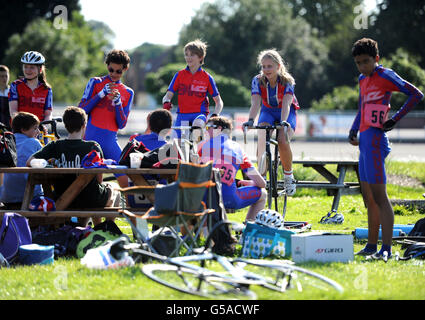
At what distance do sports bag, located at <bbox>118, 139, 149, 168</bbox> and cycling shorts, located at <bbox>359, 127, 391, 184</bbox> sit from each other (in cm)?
241

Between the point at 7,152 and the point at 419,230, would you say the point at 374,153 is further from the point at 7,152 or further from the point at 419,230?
the point at 7,152

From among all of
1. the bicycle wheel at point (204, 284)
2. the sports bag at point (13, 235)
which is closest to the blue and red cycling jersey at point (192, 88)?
the sports bag at point (13, 235)

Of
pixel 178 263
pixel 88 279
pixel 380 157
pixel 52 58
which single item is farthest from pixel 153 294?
pixel 52 58

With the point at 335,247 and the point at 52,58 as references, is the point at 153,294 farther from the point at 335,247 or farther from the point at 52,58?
the point at 52,58

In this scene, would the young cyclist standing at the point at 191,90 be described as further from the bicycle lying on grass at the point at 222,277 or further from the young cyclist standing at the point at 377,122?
the bicycle lying on grass at the point at 222,277

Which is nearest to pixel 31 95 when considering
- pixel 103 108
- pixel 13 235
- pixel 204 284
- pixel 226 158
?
pixel 103 108

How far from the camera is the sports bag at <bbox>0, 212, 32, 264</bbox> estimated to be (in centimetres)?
602

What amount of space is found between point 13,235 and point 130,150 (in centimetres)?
154

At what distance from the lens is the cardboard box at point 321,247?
5.82 meters

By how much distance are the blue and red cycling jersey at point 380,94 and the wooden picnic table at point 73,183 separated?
1976 mm

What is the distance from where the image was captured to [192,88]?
912 centimetres

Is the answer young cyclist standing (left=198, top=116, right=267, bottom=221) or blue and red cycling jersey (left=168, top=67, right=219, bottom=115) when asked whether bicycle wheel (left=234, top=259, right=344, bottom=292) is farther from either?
blue and red cycling jersey (left=168, top=67, right=219, bottom=115)

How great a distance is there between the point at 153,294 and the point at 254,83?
450cm

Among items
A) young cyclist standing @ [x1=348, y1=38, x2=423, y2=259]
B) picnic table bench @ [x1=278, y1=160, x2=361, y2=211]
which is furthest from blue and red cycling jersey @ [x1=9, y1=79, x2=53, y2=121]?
young cyclist standing @ [x1=348, y1=38, x2=423, y2=259]
